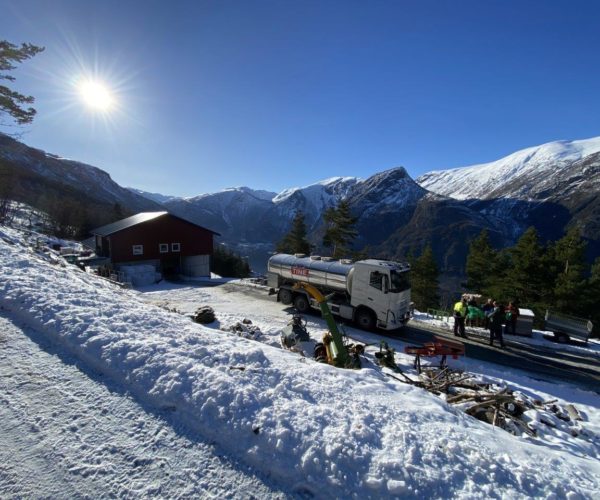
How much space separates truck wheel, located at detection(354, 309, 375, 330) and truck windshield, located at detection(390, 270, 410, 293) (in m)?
1.83

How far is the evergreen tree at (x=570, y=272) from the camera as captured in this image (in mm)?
30875

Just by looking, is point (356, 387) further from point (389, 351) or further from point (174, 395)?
point (389, 351)

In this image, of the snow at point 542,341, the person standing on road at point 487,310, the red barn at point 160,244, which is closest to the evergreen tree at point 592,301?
the snow at point 542,341

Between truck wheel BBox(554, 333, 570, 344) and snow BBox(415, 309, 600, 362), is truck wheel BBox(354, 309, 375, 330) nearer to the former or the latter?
snow BBox(415, 309, 600, 362)

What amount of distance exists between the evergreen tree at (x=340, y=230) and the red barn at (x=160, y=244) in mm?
14688

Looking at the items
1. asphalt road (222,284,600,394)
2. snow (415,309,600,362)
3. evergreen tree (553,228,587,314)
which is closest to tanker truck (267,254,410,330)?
asphalt road (222,284,600,394)

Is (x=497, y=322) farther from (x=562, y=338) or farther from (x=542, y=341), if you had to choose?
(x=562, y=338)

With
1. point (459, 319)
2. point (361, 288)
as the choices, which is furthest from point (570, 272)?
point (361, 288)

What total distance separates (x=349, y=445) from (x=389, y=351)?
7362 mm

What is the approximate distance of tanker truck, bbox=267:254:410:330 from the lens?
15336mm

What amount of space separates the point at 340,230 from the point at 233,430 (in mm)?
34126

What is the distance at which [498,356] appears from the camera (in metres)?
14.2

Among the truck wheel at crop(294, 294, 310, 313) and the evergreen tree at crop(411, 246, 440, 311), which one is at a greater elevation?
the truck wheel at crop(294, 294, 310, 313)

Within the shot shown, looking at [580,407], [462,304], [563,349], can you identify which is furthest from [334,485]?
[563,349]
